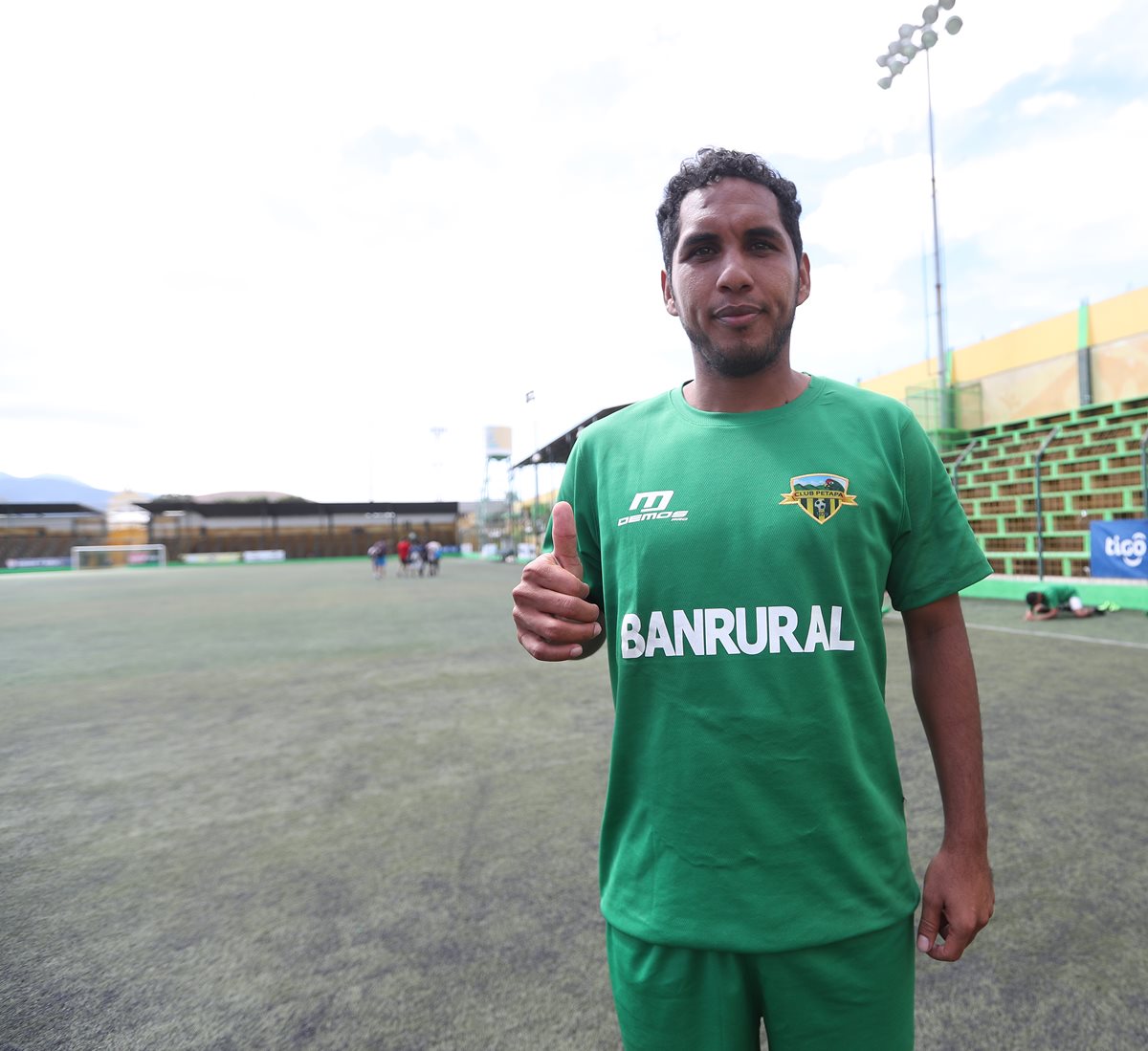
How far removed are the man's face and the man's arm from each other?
0.52 metres

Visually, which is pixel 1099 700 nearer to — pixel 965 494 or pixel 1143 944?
pixel 1143 944

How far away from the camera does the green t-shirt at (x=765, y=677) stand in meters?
1.03

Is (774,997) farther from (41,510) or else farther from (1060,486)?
(41,510)

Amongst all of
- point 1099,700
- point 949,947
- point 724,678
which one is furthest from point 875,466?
point 1099,700

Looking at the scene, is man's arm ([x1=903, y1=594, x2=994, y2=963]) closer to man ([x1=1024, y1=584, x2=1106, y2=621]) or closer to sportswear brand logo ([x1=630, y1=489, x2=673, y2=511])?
sportswear brand logo ([x1=630, y1=489, x2=673, y2=511])

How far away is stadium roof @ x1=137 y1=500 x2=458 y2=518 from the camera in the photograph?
59688 mm

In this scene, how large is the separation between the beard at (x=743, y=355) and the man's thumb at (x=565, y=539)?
34 cm

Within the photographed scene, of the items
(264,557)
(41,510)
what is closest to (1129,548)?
(264,557)

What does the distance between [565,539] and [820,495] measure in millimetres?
396

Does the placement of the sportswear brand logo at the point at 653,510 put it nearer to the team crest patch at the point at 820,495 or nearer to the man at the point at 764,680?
the man at the point at 764,680

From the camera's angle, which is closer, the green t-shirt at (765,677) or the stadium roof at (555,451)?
the green t-shirt at (765,677)

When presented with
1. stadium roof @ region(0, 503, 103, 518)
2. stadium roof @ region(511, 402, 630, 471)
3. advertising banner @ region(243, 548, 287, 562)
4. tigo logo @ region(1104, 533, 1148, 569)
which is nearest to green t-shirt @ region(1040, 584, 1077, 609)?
tigo logo @ region(1104, 533, 1148, 569)

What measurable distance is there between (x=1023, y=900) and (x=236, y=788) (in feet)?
12.0

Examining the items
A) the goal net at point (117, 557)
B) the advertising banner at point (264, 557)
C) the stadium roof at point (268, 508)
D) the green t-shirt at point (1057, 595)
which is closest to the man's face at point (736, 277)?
the green t-shirt at point (1057, 595)
